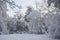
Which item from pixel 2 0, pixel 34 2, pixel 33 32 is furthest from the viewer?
pixel 34 2

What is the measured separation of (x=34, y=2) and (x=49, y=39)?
13028mm

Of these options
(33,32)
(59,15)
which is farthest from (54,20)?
(33,32)

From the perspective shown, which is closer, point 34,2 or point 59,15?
point 59,15

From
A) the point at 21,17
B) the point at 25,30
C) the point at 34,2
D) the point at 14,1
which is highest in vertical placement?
the point at 14,1

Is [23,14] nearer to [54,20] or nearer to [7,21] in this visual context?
[7,21]

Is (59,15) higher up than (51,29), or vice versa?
(59,15)

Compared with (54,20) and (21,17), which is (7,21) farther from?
(54,20)

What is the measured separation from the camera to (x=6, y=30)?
61.9 ft

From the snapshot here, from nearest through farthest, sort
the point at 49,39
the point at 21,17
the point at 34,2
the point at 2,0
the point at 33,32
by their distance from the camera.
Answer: the point at 2,0
the point at 49,39
the point at 33,32
the point at 21,17
the point at 34,2

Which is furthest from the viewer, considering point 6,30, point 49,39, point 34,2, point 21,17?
point 34,2

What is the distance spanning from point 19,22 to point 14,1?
35.9 ft

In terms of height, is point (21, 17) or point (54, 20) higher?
point (54, 20)

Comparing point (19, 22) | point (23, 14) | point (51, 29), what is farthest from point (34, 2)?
point (51, 29)

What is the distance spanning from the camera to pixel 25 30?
19.8 m
